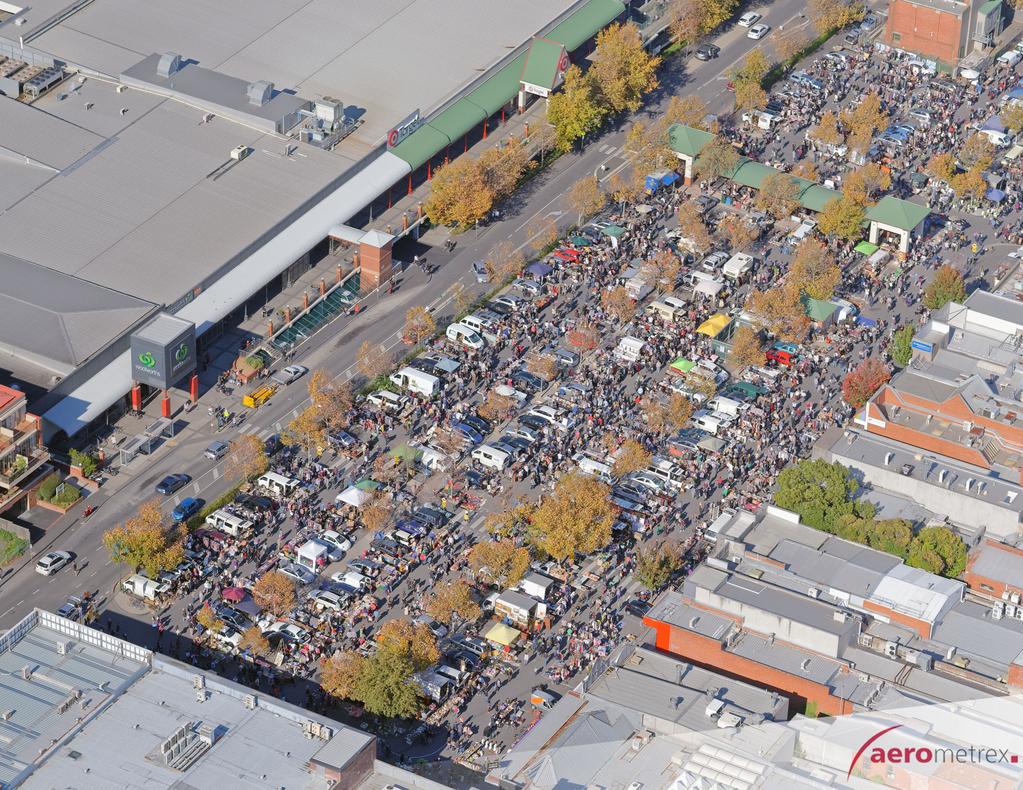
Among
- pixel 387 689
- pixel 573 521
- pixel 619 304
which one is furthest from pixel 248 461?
pixel 619 304

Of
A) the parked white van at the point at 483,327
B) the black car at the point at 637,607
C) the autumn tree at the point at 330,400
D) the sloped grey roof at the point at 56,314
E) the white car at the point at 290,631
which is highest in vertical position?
the sloped grey roof at the point at 56,314

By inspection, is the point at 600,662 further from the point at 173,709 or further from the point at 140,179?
the point at 140,179

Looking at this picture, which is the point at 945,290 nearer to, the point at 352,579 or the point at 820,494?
the point at 820,494

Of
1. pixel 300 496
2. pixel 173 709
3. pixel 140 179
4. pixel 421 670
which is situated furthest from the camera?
pixel 140 179

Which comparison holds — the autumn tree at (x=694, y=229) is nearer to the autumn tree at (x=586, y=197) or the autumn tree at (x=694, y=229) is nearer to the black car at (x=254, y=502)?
the autumn tree at (x=586, y=197)

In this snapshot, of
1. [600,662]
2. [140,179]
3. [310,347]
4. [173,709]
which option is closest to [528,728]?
[600,662]

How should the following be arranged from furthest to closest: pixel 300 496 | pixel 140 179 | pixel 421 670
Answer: pixel 140 179 < pixel 300 496 < pixel 421 670

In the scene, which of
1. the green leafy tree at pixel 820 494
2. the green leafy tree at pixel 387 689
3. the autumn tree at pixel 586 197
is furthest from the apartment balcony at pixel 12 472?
the autumn tree at pixel 586 197
